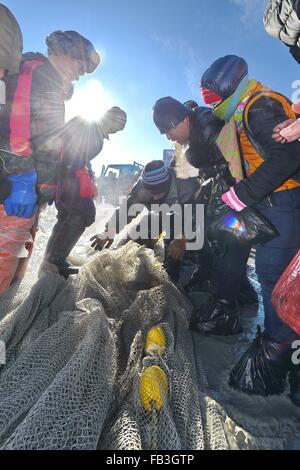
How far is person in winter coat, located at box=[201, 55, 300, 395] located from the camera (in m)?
1.87

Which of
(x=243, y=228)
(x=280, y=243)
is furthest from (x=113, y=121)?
(x=280, y=243)

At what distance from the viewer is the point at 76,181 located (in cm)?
344

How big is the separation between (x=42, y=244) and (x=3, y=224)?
2.79m

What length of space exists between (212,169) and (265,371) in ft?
6.07

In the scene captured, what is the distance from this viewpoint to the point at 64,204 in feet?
11.5

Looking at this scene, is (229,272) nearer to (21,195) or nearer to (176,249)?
(176,249)

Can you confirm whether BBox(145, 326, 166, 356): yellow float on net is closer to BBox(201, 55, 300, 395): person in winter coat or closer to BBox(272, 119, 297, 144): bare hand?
BBox(201, 55, 300, 395): person in winter coat

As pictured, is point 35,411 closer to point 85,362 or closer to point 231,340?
point 85,362

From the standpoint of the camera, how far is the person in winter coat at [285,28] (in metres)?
1.70

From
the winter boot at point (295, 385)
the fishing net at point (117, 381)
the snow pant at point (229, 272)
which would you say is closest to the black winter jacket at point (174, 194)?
the snow pant at point (229, 272)

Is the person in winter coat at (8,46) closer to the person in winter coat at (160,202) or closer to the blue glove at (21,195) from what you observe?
the blue glove at (21,195)

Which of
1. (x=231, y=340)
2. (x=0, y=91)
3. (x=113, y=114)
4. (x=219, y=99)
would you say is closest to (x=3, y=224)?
(x=0, y=91)

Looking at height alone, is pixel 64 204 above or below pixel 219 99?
below

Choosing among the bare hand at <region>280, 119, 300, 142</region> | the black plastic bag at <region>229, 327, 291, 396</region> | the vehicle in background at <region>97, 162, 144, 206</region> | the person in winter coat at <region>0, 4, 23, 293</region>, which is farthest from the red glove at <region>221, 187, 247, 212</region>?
the vehicle in background at <region>97, 162, 144, 206</region>
